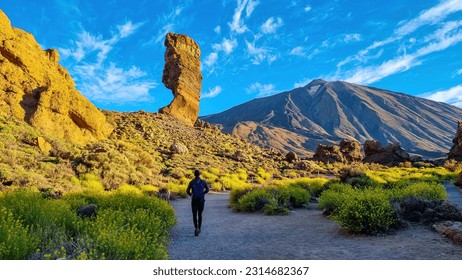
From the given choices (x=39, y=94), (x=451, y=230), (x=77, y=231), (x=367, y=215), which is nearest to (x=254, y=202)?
(x=367, y=215)

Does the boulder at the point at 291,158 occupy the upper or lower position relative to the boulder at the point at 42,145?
lower

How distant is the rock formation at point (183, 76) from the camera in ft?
186

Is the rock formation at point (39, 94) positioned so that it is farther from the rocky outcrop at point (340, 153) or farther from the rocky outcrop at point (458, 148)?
the rocky outcrop at point (458, 148)

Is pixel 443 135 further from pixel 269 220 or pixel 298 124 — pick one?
pixel 269 220

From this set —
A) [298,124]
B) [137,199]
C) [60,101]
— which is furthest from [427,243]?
[298,124]

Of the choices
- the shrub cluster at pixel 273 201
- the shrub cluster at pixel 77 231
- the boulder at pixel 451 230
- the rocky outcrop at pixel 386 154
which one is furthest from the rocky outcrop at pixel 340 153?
the shrub cluster at pixel 77 231

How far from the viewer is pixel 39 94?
3061cm

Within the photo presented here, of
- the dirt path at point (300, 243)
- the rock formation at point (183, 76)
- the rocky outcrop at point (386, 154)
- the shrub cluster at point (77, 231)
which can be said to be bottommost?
the dirt path at point (300, 243)

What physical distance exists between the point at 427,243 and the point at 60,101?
1242 inches

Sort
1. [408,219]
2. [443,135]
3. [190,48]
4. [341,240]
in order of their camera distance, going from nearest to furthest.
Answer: [341,240], [408,219], [190,48], [443,135]

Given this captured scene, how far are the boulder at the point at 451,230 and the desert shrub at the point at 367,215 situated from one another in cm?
107

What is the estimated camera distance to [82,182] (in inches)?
785

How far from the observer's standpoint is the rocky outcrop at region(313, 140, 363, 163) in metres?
55.2

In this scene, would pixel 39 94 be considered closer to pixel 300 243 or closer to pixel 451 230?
pixel 300 243
